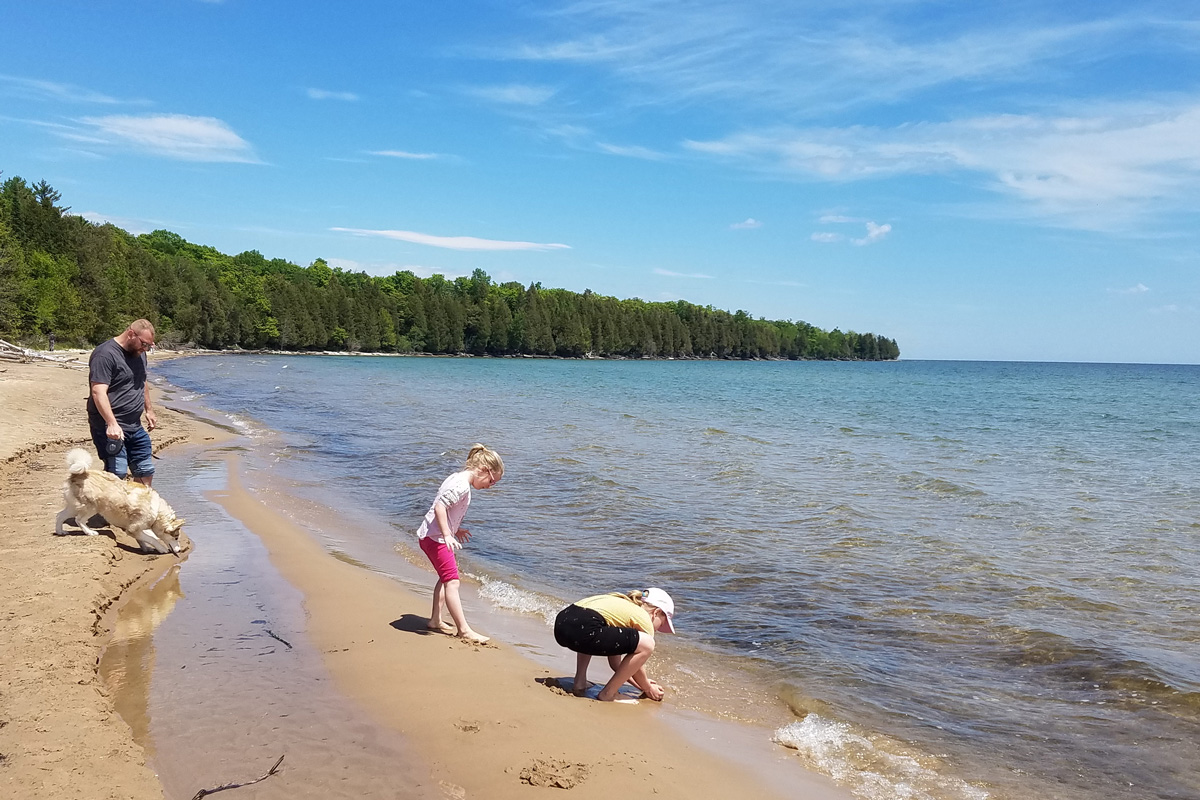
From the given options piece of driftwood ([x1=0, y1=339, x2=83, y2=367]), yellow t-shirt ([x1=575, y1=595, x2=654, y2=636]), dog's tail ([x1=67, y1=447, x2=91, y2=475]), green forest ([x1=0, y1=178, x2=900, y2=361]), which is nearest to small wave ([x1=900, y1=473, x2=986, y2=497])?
yellow t-shirt ([x1=575, y1=595, x2=654, y2=636])

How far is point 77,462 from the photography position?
777cm

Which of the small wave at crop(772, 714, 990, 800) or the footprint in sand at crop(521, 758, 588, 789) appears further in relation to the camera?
the small wave at crop(772, 714, 990, 800)

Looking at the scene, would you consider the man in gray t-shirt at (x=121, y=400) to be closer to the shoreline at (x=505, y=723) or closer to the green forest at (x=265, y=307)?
the shoreline at (x=505, y=723)

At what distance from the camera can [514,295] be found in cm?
17338

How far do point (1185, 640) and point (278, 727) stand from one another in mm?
8167

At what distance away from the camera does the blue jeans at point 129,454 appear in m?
8.45

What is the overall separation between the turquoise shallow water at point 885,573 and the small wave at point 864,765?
0.02 meters

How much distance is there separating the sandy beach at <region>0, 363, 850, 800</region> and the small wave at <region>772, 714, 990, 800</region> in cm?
27

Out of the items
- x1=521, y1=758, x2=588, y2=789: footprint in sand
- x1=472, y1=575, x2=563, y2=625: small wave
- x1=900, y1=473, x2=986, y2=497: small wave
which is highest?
x1=900, y1=473, x2=986, y2=497: small wave

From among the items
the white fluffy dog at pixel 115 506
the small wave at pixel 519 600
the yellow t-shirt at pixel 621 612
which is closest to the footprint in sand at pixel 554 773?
the yellow t-shirt at pixel 621 612

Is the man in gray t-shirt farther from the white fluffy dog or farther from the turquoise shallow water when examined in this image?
the turquoise shallow water

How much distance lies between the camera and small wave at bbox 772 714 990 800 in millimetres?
4691

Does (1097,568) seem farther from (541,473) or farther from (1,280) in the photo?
(1,280)

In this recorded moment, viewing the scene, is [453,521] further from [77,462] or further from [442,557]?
[77,462]
